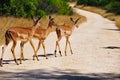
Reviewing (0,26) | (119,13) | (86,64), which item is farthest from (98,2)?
(86,64)

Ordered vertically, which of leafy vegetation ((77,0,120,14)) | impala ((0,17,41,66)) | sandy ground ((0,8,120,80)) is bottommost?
leafy vegetation ((77,0,120,14))

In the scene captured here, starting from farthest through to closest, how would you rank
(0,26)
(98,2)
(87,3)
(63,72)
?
(87,3) → (98,2) → (0,26) → (63,72)

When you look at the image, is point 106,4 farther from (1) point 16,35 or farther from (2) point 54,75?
(2) point 54,75

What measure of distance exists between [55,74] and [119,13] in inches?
2094

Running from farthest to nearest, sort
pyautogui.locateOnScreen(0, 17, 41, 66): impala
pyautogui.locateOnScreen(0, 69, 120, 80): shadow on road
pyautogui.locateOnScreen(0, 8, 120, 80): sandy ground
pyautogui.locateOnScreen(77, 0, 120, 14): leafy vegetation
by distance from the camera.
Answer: pyautogui.locateOnScreen(77, 0, 120, 14): leafy vegetation < pyautogui.locateOnScreen(0, 17, 41, 66): impala < pyautogui.locateOnScreen(0, 8, 120, 80): sandy ground < pyautogui.locateOnScreen(0, 69, 120, 80): shadow on road

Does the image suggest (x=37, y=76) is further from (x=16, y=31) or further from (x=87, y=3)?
(x=87, y=3)

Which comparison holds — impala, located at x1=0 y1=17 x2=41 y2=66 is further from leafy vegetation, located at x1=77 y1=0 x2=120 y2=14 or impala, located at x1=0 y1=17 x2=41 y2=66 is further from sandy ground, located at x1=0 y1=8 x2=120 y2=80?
leafy vegetation, located at x1=77 y1=0 x2=120 y2=14

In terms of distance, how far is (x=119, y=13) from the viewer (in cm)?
6531

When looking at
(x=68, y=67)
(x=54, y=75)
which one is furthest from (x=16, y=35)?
(x=54, y=75)

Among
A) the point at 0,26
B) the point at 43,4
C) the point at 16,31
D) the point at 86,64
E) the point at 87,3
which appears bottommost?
the point at 87,3

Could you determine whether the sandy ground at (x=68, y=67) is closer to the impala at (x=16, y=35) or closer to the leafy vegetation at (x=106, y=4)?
the impala at (x=16, y=35)

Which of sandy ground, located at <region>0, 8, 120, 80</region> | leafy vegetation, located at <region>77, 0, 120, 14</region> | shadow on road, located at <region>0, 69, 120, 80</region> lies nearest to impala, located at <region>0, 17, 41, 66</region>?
sandy ground, located at <region>0, 8, 120, 80</region>

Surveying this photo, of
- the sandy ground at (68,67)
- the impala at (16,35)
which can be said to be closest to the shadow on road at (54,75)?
the sandy ground at (68,67)

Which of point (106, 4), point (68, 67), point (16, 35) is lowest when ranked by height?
point (106, 4)
